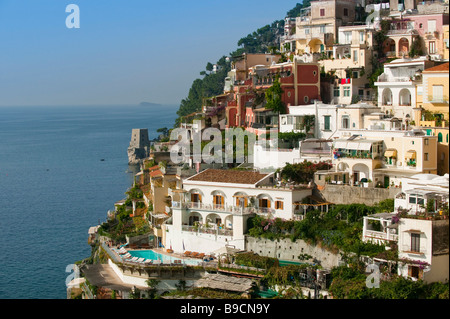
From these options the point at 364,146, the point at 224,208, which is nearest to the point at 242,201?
the point at 224,208

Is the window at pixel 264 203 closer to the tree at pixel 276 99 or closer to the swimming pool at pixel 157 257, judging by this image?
the swimming pool at pixel 157 257

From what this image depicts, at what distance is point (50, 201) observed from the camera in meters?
47.1

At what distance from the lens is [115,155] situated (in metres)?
73.0

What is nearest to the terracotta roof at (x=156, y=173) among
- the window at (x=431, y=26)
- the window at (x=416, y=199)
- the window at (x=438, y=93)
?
the window at (x=438, y=93)

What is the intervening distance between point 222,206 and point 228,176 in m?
1.04

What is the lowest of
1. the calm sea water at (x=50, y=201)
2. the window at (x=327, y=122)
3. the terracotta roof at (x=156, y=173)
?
the calm sea water at (x=50, y=201)

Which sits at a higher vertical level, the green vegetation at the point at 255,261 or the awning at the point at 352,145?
the awning at the point at 352,145

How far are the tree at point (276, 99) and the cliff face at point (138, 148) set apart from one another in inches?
1381

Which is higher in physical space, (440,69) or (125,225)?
(440,69)

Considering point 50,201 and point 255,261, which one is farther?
point 50,201

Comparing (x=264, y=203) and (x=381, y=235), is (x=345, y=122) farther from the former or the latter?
(x=381, y=235)

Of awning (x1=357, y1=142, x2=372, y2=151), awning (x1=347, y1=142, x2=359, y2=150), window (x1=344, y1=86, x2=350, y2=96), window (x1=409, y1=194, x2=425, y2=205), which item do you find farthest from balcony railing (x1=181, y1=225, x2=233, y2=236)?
window (x1=344, y1=86, x2=350, y2=96)

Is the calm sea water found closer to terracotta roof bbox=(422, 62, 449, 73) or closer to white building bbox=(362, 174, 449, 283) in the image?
white building bbox=(362, 174, 449, 283)

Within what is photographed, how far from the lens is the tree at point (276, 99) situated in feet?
94.7
